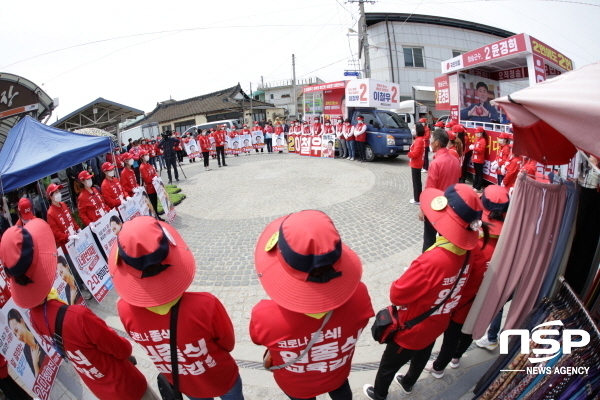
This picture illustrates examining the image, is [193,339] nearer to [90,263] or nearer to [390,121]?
[90,263]

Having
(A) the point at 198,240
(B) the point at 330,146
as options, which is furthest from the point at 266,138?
(A) the point at 198,240

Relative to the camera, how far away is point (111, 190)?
6176mm

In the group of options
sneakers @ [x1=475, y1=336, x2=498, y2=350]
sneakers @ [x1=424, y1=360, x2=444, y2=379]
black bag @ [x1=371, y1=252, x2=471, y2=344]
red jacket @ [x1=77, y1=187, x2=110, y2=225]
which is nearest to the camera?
black bag @ [x1=371, y1=252, x2=471, y2=344]

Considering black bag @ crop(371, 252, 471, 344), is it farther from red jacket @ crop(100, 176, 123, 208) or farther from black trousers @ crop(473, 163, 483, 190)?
black trousers @ crop(473, 163, 483, 190)

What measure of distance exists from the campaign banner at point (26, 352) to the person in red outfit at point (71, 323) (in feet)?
2.99

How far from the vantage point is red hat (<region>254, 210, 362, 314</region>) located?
1467mm

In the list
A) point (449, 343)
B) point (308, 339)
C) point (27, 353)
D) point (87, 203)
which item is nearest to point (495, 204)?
point (449, 343)

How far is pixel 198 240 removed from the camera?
634 centimetres

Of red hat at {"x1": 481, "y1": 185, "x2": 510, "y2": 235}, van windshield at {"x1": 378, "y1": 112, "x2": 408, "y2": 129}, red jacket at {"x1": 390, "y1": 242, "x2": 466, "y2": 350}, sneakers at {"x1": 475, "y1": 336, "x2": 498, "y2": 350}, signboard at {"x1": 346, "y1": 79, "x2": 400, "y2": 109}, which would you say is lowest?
sneakers at {"x1": 475, "y1": 336, "x2": 498, "y2": 350}

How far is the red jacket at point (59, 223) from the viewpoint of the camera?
454 centimetres

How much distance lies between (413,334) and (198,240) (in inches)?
199

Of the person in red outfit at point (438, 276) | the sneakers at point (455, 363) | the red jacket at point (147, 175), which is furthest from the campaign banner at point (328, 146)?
the person in red outfit at point (438, 276)

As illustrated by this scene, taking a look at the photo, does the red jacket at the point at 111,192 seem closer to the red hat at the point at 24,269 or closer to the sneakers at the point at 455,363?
the red hat at the point at 24,269

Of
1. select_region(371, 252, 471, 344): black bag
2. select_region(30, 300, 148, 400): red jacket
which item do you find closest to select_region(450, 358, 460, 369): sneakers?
select_region(371, 252, 471, 344): black bag
